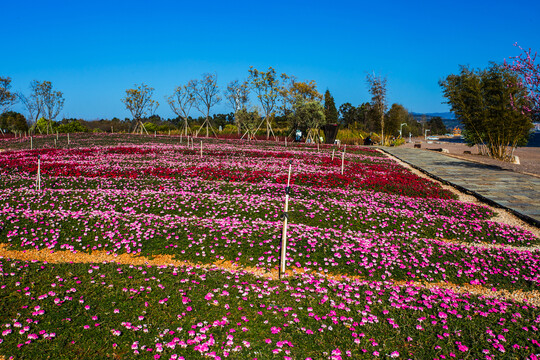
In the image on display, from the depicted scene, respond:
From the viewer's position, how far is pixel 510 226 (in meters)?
10.4

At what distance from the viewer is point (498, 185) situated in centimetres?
1650

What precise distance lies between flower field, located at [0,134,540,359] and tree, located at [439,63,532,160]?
667 inches

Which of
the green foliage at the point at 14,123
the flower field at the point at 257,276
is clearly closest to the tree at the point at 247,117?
the green foliage at the point at 14,123

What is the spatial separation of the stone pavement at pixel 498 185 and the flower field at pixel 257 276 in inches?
51.3

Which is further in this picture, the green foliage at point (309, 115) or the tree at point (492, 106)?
the green foliage at point (309, 115)

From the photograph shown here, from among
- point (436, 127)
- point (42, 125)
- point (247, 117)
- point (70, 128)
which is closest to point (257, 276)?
point (247, 117)

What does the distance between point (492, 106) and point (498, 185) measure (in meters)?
13.1

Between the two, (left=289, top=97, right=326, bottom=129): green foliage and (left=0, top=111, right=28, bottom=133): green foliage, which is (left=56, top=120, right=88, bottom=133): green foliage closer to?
(left=0, top=111, right=28, bottom=133): green foliage

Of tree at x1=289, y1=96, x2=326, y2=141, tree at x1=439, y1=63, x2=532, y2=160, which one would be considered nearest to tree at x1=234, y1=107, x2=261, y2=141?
tree at x1=289, y1=96, x2=326, y2=141

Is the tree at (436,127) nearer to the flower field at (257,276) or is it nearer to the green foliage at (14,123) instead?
the green foliage at (14,123)

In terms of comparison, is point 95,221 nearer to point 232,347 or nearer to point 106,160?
point 232,347

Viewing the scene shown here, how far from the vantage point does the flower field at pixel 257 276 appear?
14.9 feet

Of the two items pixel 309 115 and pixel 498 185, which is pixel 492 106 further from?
pixel 309 115

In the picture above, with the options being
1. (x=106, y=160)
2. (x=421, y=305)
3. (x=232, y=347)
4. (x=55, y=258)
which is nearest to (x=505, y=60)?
(x=421, y=305)
